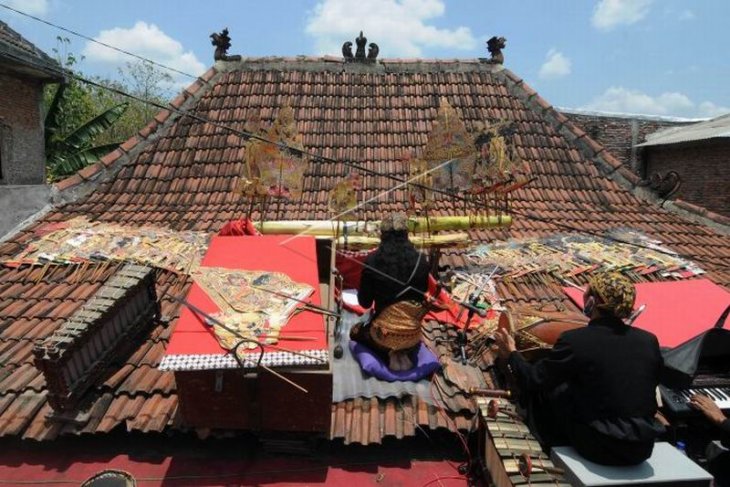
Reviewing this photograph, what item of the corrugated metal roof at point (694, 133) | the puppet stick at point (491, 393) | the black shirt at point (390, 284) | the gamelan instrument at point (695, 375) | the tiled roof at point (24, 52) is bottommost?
the puppet stick at point (491, 393)

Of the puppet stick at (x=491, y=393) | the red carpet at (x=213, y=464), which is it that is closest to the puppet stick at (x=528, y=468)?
the red carpet at (x=213, y=464)

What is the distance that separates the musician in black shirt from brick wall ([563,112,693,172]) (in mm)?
16511

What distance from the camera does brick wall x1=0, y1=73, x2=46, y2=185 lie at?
737cm

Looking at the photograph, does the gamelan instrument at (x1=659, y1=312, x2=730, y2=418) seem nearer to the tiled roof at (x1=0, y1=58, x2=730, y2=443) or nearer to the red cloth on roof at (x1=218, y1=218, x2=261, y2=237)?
the tiled roof at (x1=0, y1=58, x2=730, y2=443)

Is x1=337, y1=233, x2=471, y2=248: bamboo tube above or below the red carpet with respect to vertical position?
above

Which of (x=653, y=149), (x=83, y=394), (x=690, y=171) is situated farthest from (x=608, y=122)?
(x=83, y=394)

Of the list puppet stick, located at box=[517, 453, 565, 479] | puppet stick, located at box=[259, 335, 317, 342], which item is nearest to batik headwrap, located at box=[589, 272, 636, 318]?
puppet stick, located at box=[517, 453, 565, 479]

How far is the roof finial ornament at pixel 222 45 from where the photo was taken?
10125mm

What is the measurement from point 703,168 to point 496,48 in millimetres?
10071

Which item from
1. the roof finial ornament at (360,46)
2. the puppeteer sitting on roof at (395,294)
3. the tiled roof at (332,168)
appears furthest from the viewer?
the roof finial ornament at (360,46)

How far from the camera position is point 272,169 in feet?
19.5

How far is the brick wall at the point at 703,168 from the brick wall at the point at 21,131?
1779cm

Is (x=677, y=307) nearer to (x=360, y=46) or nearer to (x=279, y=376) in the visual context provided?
(x=279, y=376)

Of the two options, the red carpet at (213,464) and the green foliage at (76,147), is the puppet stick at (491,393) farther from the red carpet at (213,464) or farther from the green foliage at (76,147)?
the green foliage at (76,147)
